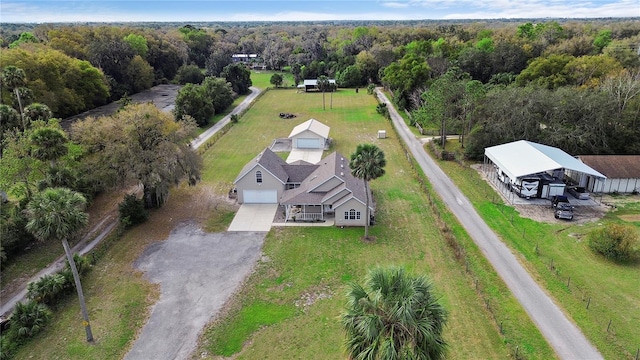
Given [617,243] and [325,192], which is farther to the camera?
[325,192]

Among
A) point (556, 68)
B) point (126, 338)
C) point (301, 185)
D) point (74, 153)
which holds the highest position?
point (556, 68)

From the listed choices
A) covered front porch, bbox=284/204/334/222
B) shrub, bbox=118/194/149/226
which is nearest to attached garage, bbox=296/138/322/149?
covered front porch, bbox=284/204/334/222

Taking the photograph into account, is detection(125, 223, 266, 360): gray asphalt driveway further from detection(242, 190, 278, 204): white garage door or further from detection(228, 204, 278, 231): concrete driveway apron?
detection(242, 190, 278, 204): white garage door

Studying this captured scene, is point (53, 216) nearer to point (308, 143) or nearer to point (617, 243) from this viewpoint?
point (617, 243)

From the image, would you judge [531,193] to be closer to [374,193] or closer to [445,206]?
[445,206]

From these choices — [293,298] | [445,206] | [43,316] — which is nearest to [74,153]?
[43,316]

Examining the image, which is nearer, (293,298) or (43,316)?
(43,316)

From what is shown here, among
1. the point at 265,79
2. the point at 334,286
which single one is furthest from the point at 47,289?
the point at 265,79
